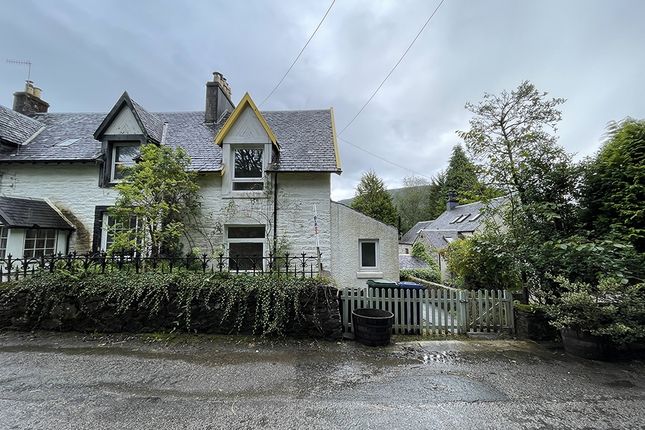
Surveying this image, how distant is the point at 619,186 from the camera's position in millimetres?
6047

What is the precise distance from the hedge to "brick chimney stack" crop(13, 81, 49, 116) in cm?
1278

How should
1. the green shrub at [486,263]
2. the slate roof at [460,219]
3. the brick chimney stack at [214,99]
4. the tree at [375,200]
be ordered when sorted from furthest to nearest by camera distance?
the tree at [375,200]
the slate roof at [460,219]
the brick chimney stack at [214,99]
the green shrub at [486,263]

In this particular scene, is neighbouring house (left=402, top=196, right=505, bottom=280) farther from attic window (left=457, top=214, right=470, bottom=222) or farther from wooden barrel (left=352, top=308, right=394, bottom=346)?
wooden barrel (left=352, top=308, right=394, bottom=346)

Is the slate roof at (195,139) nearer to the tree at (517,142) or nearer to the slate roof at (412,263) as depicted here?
the tree at (517,142)

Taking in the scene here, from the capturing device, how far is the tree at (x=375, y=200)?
34.6 meters

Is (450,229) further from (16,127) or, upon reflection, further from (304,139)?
(16,127)

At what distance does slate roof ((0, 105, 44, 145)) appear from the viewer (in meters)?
11.0

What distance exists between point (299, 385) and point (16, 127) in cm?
1634

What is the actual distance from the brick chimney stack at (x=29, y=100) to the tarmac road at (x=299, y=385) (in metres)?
14.1

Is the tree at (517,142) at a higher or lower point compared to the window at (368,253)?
higher

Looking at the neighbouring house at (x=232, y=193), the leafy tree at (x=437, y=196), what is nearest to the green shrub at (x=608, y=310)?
the neighbouring house at (x=232, y=193)

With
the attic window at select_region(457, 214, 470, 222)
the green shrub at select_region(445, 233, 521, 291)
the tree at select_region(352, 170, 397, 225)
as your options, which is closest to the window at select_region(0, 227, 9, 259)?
the green shrub at select_region(445, 233, 521, 291)

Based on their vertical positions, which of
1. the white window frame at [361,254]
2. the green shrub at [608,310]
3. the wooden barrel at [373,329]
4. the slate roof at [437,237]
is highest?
the slate roof at [437,237]

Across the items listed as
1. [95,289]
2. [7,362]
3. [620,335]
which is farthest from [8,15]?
[620,335]
